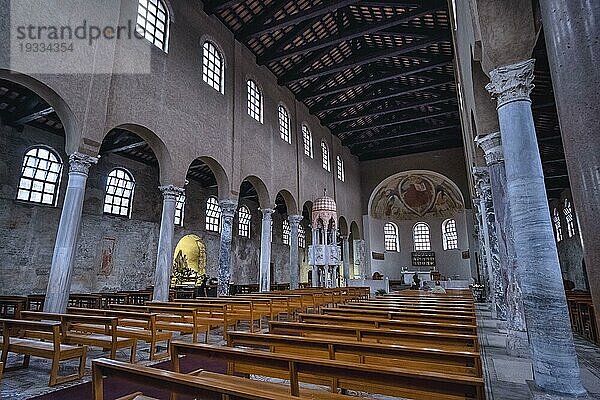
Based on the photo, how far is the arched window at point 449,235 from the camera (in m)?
25.2

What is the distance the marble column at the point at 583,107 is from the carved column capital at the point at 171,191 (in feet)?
32.9

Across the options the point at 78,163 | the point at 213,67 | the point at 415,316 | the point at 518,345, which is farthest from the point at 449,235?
the point at 78,163

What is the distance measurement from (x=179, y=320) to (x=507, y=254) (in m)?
5.60

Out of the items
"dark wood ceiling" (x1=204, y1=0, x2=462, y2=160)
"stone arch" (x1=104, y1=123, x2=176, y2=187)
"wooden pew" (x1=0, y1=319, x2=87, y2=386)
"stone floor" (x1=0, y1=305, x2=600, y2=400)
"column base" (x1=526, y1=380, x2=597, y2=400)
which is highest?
"dark wood ceiling" (x1=204, y1=0, x2=462, y2=160)

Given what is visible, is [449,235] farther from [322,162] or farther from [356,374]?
[356,374]

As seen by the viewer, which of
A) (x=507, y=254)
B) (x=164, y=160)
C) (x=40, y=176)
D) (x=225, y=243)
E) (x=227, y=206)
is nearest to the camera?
(x=507, y=254)

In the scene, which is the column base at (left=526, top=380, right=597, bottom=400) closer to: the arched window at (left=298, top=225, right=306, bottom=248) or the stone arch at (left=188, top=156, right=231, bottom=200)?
the stone arch at (left=188, top=156, right=231, bottom=200)

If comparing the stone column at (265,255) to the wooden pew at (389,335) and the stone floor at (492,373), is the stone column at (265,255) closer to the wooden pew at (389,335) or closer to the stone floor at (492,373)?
the stone floor at (492,373)

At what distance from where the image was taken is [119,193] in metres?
15.1

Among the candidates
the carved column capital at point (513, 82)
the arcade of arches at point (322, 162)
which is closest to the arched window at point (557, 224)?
the arcade of arches at point (322, 162)

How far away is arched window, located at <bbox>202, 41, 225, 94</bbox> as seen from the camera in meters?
12.6

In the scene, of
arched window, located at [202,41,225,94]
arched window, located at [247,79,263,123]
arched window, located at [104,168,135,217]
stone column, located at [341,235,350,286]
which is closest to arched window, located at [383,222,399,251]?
stone column, located at [341,235,350,286]

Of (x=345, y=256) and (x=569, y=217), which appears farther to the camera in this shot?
(x=345, y=256)

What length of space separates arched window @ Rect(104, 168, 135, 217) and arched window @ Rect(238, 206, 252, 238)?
6.69 m
